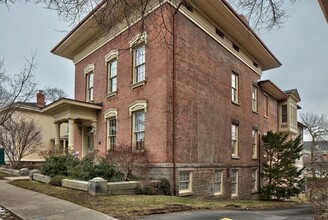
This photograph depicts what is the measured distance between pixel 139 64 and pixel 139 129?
3.34 meters

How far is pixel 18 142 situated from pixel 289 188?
21.7 metres

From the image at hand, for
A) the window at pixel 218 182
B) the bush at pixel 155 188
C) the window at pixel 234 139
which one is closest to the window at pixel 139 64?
the bush at pixel 155 188

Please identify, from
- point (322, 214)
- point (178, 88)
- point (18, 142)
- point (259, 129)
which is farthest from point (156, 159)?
point (18, 142)

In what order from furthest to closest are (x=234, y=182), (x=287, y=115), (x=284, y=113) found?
(x=284, y=113) → (x=287, y=115) → (x=234, y=182)

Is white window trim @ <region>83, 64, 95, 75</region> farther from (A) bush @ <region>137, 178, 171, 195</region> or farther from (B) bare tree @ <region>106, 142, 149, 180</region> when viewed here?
(A) bush @ <region>137, 178, 171, 195</region>

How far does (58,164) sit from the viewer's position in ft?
52.4

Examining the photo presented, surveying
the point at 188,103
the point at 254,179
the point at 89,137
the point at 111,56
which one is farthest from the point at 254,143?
the point at 111,56

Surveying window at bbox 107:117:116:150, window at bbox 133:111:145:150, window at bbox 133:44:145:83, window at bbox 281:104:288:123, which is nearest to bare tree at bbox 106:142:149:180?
window at bbox 133:111:145:150

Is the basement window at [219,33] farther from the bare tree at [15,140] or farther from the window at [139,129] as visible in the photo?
the bare tree at [15,140]

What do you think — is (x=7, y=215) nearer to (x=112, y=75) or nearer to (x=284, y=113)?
(x=112, y=75)

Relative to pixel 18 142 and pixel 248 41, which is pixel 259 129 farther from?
pixel 18 142

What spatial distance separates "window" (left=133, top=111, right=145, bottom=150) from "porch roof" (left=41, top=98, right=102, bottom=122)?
3900 millimetres

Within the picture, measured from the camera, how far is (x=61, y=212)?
833cm

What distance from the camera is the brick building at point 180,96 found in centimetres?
1462
